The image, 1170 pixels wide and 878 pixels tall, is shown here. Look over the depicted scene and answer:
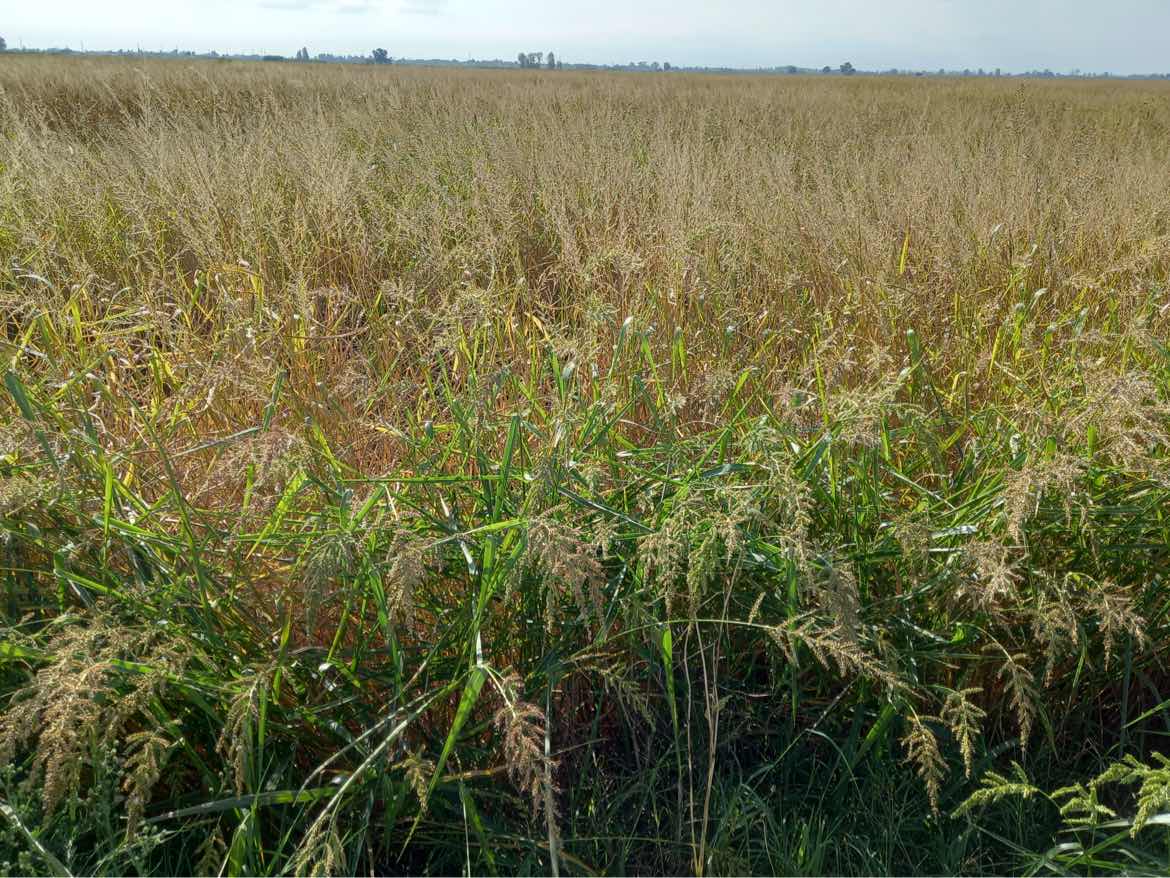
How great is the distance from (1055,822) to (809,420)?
3.37 ft

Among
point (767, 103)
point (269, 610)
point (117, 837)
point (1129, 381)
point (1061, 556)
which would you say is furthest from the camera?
point (767, 103)

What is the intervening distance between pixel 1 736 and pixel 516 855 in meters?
0.79

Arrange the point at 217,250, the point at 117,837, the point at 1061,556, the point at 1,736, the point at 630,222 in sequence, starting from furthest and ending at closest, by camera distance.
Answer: the point at 630,222, the point at 217,250, the point at 1061,556, the point at 117,837, the point at 1,736

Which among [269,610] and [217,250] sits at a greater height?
[217,250]

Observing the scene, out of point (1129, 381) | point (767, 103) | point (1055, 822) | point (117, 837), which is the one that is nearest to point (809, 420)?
point (1129, 381)

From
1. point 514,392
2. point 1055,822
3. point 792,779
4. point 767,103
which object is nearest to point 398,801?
point 792,779

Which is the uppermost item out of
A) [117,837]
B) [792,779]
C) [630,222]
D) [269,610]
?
[630,222]

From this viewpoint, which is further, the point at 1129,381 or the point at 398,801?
the point at 1129,381

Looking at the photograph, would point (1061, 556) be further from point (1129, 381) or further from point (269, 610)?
point (269, 610)

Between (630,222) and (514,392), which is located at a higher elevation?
(630,222)

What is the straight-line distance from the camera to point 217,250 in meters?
2.38

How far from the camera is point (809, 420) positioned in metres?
2.10

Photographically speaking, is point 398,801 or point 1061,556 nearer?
point 398,801

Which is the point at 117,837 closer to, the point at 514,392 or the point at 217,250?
the point at 514,392
